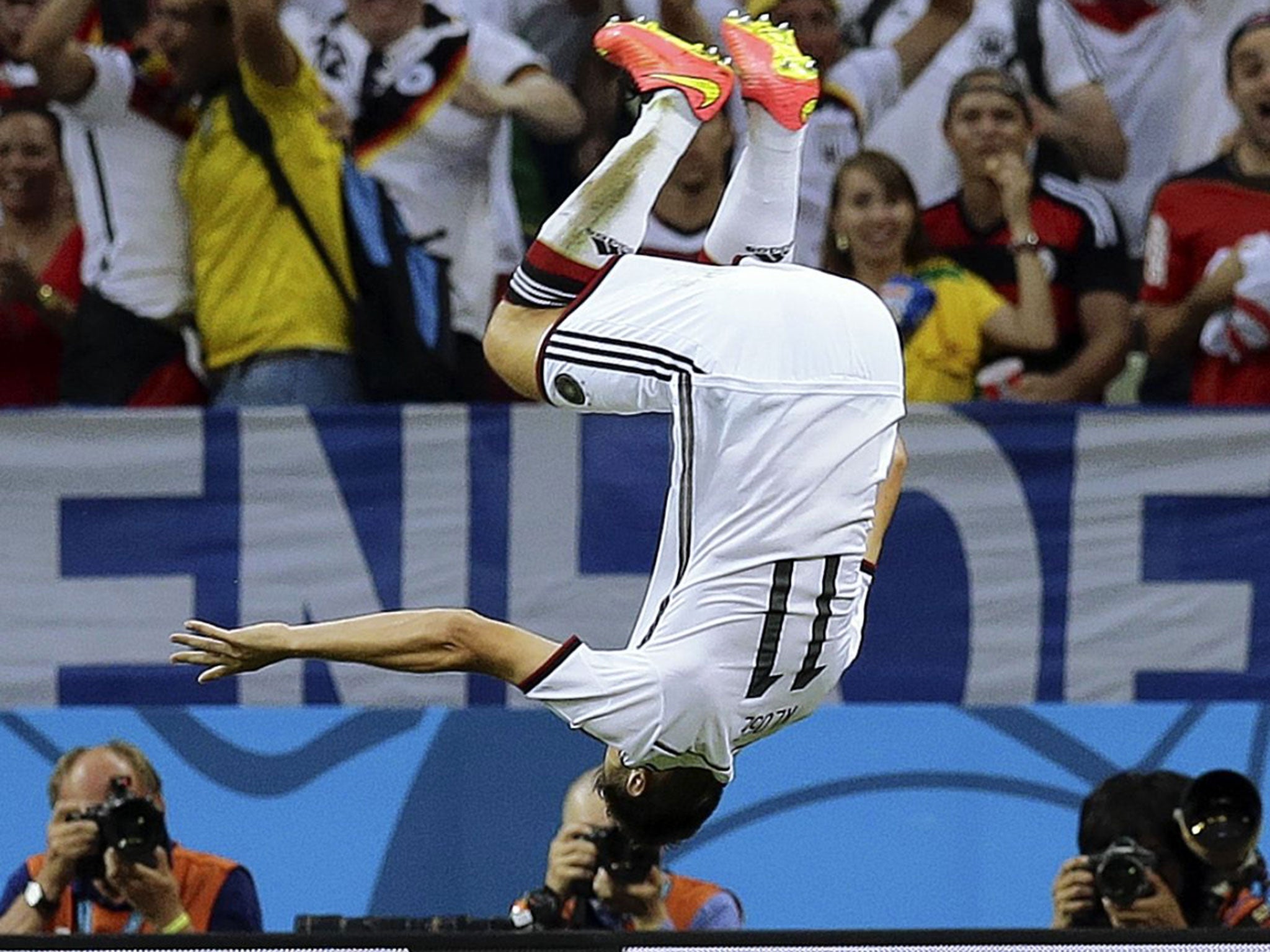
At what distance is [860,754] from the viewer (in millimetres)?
7781

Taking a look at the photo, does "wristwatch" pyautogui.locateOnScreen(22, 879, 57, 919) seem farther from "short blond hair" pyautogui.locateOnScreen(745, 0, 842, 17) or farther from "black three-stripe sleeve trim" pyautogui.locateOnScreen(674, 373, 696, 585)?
"short blond hair" pyautogui.locateOnScreen(745, 0, 842, 17)

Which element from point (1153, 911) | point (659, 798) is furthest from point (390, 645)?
point (1153, 911)

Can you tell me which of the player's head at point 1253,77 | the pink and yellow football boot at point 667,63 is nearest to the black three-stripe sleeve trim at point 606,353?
the pink and yellow football boot at point 667,63

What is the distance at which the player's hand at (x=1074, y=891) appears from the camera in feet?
22.6

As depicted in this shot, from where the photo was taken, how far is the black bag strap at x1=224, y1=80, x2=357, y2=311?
8.02 meters

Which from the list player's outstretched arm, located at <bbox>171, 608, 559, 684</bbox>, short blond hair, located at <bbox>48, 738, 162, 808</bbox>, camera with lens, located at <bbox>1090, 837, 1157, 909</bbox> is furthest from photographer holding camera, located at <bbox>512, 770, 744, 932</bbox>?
player's outstretched arm, located at <bbox>171, 608, 559, 684</bbox>

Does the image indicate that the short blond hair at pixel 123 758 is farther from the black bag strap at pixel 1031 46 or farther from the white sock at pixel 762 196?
the black bag strap at pixel 1031 46

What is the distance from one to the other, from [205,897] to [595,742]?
1350mm

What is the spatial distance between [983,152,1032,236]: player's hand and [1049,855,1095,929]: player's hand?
232cm

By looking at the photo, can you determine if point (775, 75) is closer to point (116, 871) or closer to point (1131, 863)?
point (1131, 863)

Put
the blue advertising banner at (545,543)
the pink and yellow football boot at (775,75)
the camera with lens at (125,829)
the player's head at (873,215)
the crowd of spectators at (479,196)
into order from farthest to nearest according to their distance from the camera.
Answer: the player's head at (873,215), the crowd of spectators at (479,196), the blue advertising banner at (545,543), the camera with lens at (125,829), the pink and yellow football boot at (775,75)

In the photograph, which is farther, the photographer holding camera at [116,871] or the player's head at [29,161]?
the player's head at [29,161]

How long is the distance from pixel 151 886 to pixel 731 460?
7.69ft

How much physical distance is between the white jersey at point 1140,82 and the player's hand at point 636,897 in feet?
9.79
